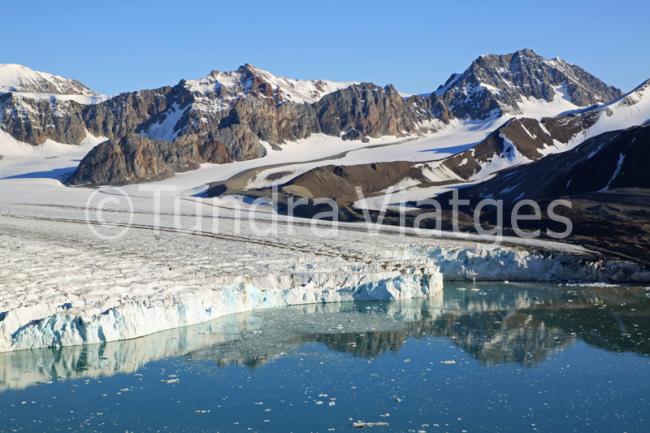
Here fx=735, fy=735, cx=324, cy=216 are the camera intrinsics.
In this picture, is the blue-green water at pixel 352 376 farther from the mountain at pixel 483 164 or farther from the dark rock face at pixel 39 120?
the dark rock face at pixel 39 120

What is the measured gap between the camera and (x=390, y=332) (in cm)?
2570

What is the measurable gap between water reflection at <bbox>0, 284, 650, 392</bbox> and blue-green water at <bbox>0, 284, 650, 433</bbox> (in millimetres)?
67

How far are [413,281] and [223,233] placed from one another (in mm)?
14442

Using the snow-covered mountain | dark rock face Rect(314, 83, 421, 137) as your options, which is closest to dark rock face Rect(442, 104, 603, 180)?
dark rock face Rect(314, 83, 421, 137)

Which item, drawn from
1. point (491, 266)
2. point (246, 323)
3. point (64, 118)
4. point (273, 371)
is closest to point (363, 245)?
point (491, 266)

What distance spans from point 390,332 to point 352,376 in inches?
220

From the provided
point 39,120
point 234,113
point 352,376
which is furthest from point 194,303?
point 39,120

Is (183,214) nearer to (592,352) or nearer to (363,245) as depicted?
(363,245)

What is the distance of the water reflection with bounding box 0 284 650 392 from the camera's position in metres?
21.5

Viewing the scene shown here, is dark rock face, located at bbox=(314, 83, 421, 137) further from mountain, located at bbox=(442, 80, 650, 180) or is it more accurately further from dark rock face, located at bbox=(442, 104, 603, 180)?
dark rock face, located at bbox=(442, 104, 603, 180)

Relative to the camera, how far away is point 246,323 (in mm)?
26359

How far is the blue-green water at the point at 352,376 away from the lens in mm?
16828

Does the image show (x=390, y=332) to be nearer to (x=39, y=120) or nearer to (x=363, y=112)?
(x=363, y=112)

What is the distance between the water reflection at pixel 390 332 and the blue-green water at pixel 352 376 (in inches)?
2.7
